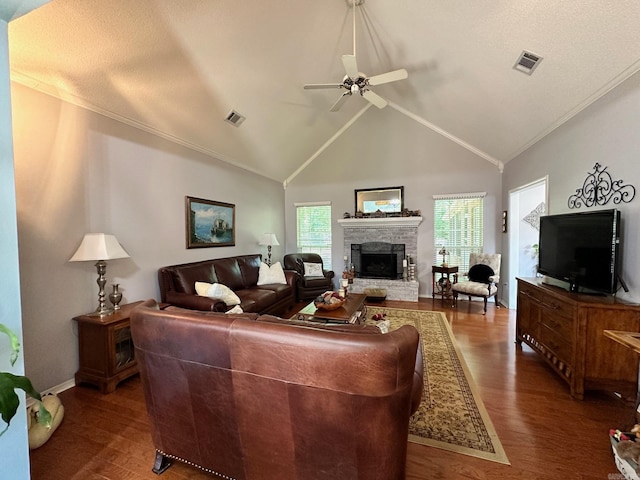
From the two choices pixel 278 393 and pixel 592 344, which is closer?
pixel 278 393

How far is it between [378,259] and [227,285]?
332 cm

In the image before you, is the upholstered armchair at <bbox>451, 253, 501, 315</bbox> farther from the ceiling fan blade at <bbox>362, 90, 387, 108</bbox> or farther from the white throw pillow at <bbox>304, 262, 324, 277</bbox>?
the ceiling fan blade at <bbox>362, 90, 387, 108</bbox>

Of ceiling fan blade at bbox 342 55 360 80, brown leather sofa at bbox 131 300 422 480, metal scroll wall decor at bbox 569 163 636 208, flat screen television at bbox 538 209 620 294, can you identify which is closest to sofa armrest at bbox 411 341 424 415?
brown leather sofa at bbox 131 300 422 480

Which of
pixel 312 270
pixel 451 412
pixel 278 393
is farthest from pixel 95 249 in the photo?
pixel 312 270

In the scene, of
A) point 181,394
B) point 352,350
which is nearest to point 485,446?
point 352,350

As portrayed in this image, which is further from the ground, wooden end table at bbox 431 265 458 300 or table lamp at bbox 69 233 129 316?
table lamp at bbox 69 233 129 316

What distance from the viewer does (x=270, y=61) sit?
3.32 metres

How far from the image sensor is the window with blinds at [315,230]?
21.2 feet

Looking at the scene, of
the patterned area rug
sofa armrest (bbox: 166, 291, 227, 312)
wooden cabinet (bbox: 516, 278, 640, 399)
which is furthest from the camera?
sofa armrest (bbox: 166, 291, 227, 312)

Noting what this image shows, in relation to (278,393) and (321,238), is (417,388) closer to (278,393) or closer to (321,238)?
(278,393)

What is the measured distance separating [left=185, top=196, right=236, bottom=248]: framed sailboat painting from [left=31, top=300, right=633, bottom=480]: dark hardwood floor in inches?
81.1

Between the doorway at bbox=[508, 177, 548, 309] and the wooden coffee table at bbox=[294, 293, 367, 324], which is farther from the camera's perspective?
the doorway at bbox=[508, 177, 548, 309]

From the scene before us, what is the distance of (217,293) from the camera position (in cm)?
324

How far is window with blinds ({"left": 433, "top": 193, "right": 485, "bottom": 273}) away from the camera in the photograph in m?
5.35
